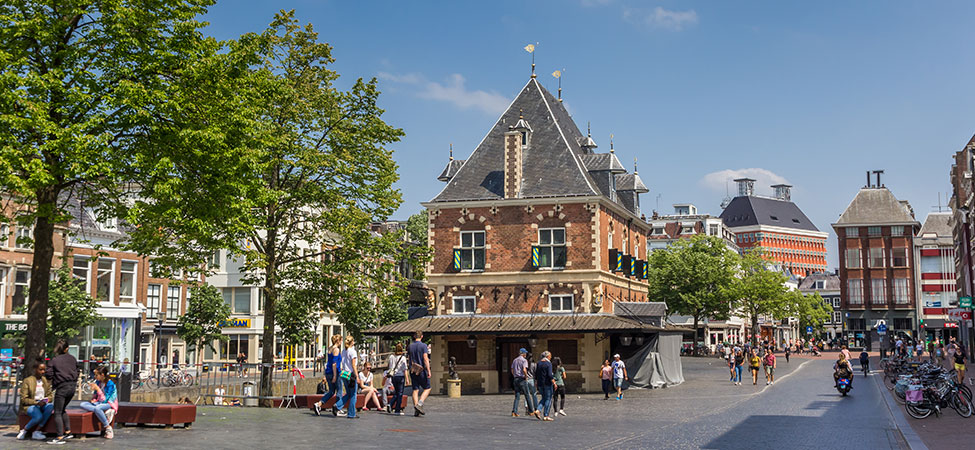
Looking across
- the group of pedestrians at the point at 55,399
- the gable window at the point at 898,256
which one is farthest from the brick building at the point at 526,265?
the gable window at the point at 898,256

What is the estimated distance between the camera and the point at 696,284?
74.9m

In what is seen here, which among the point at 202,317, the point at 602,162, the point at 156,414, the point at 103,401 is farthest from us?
the point at 202,317

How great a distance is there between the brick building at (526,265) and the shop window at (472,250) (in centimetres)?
5

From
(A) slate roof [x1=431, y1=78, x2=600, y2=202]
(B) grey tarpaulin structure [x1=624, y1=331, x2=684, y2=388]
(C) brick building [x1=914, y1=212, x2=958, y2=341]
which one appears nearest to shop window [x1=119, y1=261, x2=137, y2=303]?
(A) slate roof [x1=431, y1=78, x2=600, y2=202]

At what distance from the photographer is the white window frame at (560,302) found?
3950 centimetres

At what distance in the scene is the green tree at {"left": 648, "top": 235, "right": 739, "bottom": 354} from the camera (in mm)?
73812

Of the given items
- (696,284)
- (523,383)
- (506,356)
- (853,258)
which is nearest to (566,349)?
(506,356)

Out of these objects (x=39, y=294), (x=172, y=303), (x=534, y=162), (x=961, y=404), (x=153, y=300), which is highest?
(x=534, y=162)

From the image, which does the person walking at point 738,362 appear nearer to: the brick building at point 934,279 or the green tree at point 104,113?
the green tree at point 104,113

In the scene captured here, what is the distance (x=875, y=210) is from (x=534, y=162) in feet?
236

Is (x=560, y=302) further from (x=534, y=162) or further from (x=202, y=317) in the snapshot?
(x=202, y=317)

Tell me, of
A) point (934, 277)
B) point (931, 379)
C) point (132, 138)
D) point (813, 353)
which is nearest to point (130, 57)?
point (132, 138)

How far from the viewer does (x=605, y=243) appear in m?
40.8

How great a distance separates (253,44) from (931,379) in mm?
19558
